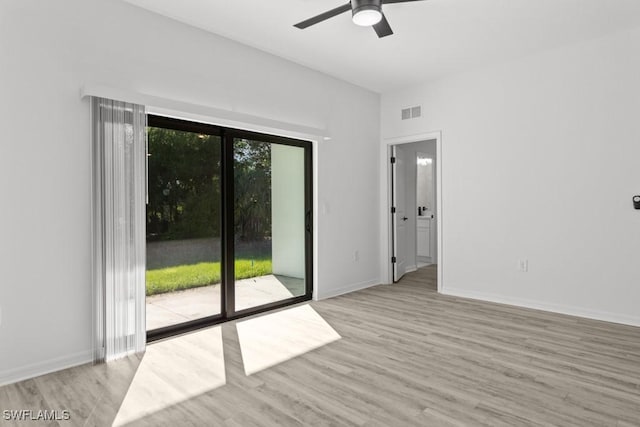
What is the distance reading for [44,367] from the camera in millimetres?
2744

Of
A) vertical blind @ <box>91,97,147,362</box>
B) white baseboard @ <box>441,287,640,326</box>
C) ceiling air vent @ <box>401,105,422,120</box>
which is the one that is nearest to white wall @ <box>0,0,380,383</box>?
vertical blind @ <box>91,97,147,362</box>

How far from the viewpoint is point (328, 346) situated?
3242 millimetres

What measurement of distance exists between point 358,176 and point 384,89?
133 centimetres

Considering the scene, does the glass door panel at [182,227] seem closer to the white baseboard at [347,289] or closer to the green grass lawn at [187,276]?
the green grass lawn at [187,276]

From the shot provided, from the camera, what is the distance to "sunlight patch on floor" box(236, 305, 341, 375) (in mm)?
2994

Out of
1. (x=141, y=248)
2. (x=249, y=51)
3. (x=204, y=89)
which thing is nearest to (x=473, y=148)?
(x=249, y=51)

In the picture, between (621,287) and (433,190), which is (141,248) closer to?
(621,287)

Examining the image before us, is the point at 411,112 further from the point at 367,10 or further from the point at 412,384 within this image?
the point at 412,384

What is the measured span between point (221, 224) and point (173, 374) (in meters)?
1.56

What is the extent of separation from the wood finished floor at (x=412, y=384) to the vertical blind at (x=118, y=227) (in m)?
0.25

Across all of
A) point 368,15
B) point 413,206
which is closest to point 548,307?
point 413,206

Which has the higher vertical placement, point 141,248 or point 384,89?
point 384,89

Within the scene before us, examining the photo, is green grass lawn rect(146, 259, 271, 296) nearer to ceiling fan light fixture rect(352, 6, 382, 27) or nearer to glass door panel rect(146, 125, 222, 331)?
glass door panel rect(146, 125, 222, 331)

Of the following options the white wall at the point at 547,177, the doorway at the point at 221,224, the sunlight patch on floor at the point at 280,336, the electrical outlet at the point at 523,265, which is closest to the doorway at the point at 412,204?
the white wall at the point at 547,177
